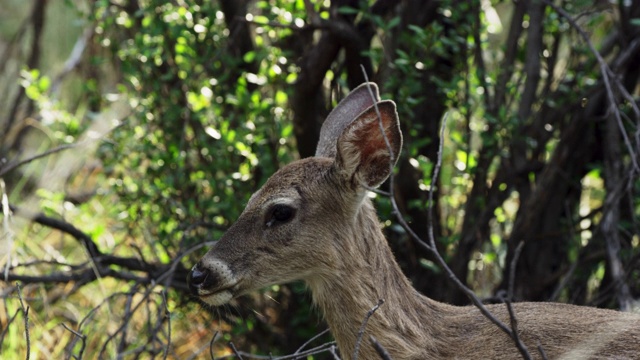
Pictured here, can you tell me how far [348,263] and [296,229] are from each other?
0.76ft

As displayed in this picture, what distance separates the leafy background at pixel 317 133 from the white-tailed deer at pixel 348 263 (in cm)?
88

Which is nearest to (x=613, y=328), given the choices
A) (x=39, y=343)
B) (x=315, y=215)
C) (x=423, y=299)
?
(x=423, y=299)

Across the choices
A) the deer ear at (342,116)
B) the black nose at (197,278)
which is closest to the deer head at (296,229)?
the black nose at (197,278)

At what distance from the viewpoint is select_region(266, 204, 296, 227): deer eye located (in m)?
4.01

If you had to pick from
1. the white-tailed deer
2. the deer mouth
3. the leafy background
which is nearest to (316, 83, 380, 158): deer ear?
the white-tailed deer

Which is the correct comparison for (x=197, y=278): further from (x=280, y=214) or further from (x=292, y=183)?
(x=292, y=183)

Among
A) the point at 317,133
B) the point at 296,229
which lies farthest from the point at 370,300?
the point at 317,133

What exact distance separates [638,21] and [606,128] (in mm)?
659

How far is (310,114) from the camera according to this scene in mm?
5250

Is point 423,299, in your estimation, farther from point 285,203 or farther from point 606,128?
point 606,128

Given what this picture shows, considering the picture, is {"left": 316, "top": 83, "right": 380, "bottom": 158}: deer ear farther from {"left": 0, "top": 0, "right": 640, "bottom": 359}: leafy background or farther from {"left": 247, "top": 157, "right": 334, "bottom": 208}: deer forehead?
{"left": 0, "top": 0, "right": 640, "bottom": 359}: leafy background

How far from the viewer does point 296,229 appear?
4.01m

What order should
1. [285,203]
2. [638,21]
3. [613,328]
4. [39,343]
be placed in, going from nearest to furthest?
[613,328] → [285,203] → [638,21] → [39,343]

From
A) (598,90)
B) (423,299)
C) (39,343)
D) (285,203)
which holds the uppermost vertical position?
(598,90)
